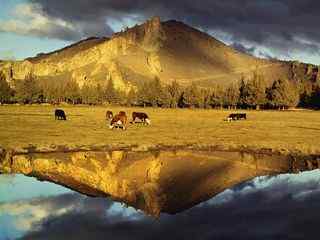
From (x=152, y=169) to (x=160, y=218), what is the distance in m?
10.8

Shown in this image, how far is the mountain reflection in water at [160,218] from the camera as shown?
13523mm

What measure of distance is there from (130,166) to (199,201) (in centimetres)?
974

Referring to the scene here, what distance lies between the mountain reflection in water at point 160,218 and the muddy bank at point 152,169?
0.92 meters

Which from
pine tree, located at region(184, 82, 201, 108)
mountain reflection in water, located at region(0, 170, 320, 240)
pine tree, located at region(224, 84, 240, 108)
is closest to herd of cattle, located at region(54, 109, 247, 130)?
mountain reflection in water, located at region(0, 170, 320, 240)

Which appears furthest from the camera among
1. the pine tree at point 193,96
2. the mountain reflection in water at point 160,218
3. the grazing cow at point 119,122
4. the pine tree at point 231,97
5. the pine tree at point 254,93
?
the pine tree at point 193,96

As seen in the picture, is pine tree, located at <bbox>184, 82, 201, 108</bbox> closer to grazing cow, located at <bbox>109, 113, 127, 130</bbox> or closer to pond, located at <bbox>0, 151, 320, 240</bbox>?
grazing cow, located at <bbox>109, 113, 127, 130</bbox>

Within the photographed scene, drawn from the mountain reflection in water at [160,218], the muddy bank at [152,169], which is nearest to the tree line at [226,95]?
the muddy bank at [152,169]

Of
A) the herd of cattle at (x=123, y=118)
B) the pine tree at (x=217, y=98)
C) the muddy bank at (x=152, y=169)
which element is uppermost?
the pine tree at (x=217, y=98)

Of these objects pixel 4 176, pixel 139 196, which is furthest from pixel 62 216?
pixel 4 176

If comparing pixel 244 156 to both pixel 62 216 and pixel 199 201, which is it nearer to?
pixel 199 201

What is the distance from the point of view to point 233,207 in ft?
56.3

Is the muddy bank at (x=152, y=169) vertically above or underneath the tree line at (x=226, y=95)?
underneath

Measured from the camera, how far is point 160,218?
15.3m

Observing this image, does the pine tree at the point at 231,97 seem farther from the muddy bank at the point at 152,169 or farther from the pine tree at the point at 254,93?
the muddy bank at the point at 152,169
